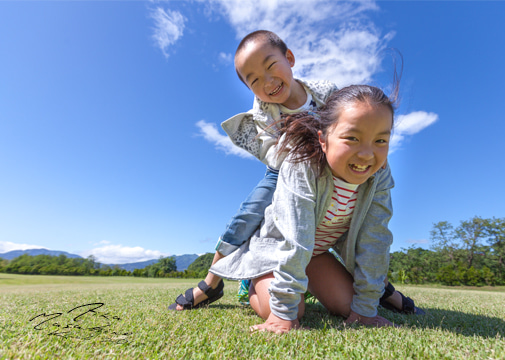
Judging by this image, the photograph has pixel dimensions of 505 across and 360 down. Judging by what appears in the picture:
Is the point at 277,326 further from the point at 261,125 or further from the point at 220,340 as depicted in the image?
the point at 261,125

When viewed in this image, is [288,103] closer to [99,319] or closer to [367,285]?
[367,285]

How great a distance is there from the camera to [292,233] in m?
2.35

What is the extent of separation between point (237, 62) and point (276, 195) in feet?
5.08

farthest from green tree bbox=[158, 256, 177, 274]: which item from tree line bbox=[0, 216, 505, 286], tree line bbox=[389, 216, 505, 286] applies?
tree line bbox=[389, 216, 505, 286]

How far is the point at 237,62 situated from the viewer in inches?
128

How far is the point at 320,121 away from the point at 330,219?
0.83m

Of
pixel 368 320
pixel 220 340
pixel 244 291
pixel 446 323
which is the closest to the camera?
pixel 220 340

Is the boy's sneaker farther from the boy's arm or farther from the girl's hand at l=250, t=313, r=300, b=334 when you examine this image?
the boy's arm

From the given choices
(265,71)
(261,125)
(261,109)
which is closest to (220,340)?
(261,125)

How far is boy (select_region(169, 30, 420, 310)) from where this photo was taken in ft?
10.2

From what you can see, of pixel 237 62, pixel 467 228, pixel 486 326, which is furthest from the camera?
pixel 467 228

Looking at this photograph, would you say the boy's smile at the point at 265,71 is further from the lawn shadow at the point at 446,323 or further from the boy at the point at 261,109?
the lawn shadow at the point at 446,323

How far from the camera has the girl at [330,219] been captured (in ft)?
7.20

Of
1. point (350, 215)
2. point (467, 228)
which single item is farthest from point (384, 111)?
point (467, 228)
